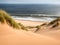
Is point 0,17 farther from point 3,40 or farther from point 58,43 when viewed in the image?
point 58,43

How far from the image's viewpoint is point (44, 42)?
5.69m

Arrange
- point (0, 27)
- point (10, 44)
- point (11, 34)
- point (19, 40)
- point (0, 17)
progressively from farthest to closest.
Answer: point (0, 17)
point (0, 27)
point (11, 34)
point (19, 40)
point (10, 44)

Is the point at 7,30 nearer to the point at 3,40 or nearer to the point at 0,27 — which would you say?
the point at 0,27

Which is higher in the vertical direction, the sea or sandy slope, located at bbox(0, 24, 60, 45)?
sandy slope, located at bbox(0, 24, 60, 45)

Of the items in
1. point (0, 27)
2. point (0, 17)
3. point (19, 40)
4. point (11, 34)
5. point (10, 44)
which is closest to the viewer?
point (10, 44)

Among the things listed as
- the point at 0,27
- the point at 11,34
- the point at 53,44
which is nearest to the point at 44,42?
the point at 53,44

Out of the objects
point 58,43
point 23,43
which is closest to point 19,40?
point 23,43

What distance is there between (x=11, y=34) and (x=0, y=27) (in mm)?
645

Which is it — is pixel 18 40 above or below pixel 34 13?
above

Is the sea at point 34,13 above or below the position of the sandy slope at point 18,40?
below

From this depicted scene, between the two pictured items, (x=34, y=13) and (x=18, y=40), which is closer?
(x=18, y=40)

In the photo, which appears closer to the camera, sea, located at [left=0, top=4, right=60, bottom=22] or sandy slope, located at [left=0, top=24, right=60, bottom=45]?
sandy slope, located at [left=0, top=24, right=60, bottom=45]

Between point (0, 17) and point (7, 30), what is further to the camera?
point (0, 17)

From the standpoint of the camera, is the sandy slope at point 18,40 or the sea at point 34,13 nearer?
the sandy slope at point 18,40
